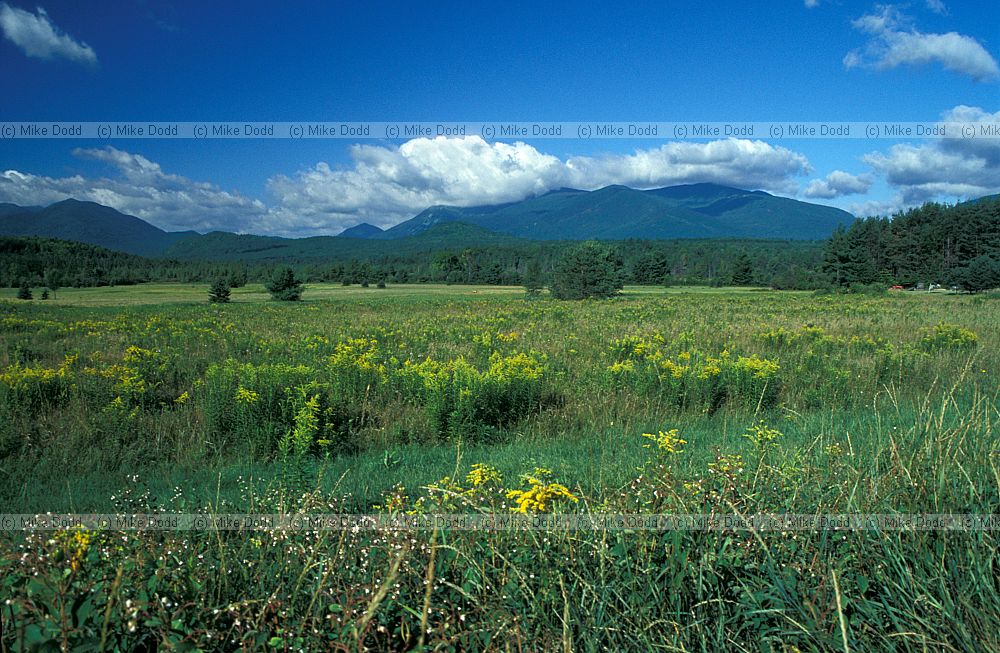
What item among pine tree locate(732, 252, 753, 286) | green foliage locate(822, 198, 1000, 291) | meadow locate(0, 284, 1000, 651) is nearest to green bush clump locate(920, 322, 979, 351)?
meadow locate(0, 284, 1000, 651)

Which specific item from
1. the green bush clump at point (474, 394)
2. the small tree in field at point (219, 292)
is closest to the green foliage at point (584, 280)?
the small tree in field at point (219, 292)

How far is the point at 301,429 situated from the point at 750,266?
348ft

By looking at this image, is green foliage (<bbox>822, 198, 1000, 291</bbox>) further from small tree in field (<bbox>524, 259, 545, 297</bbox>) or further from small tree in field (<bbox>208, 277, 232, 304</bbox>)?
small tree in field (<bbox>208, 277, 232, 304</bbox>)

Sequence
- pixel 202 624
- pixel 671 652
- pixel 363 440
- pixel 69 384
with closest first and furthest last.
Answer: pixel 202 624, pixel 671 652, pixel 363 440, pixel 69 384

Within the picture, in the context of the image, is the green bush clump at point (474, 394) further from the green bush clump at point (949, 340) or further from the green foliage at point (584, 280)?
the green foliage at point (584, 280)

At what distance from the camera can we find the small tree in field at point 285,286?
4772cm

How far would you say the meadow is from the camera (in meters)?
2.37

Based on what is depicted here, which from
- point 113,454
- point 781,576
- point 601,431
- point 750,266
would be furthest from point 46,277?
point 750,266

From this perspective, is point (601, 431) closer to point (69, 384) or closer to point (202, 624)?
point (202, 624)

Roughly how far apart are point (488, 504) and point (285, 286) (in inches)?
1946

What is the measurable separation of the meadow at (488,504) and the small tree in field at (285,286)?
4156cm

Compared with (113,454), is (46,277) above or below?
above

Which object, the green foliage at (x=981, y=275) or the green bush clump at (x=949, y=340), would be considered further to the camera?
the green foliage at (x=981, y=275)

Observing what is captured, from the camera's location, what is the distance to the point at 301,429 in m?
5.58
